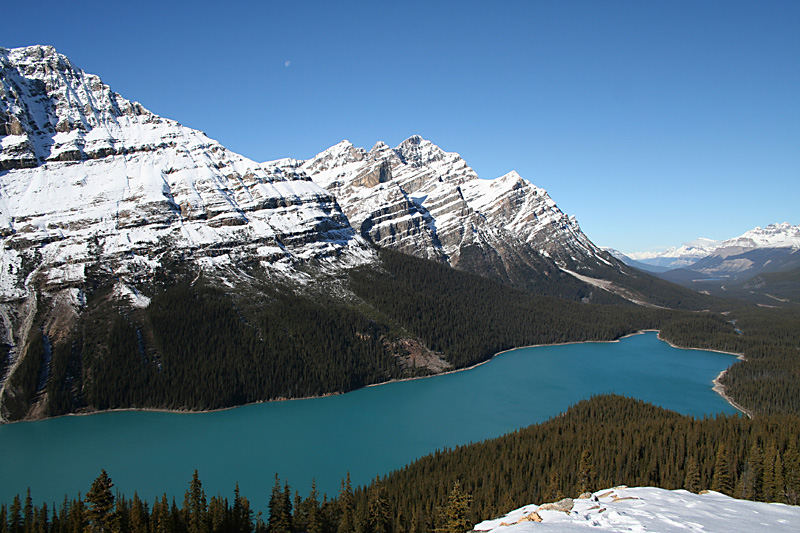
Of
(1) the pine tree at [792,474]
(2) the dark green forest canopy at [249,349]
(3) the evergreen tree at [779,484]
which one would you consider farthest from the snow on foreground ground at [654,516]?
(2) the dark green forest canopy at [249,349]

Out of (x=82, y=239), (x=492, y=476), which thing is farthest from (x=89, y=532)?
(x=82, y=239)

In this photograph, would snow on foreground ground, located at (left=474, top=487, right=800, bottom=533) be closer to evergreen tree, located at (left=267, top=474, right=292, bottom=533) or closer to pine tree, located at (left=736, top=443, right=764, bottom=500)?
pine tree, located at (left=736, top=443, right=764, bottom=500)

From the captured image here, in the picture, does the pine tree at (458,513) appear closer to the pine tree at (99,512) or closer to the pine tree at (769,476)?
the pine tree at (99,512)

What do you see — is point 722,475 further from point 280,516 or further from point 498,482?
point 280,516

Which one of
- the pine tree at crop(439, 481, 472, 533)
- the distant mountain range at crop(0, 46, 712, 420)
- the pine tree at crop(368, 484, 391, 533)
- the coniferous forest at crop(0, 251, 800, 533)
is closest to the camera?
the pine tree at crop(439, 481, 472, 533)

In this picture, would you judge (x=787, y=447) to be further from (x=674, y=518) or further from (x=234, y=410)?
(x=234, y=410)

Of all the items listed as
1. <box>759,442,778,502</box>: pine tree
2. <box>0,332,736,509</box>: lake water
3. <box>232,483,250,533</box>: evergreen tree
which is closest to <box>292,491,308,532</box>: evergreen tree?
<box>232,483,250,533</box>: evergreen tree

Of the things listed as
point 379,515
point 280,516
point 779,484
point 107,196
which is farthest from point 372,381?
point 107,196
